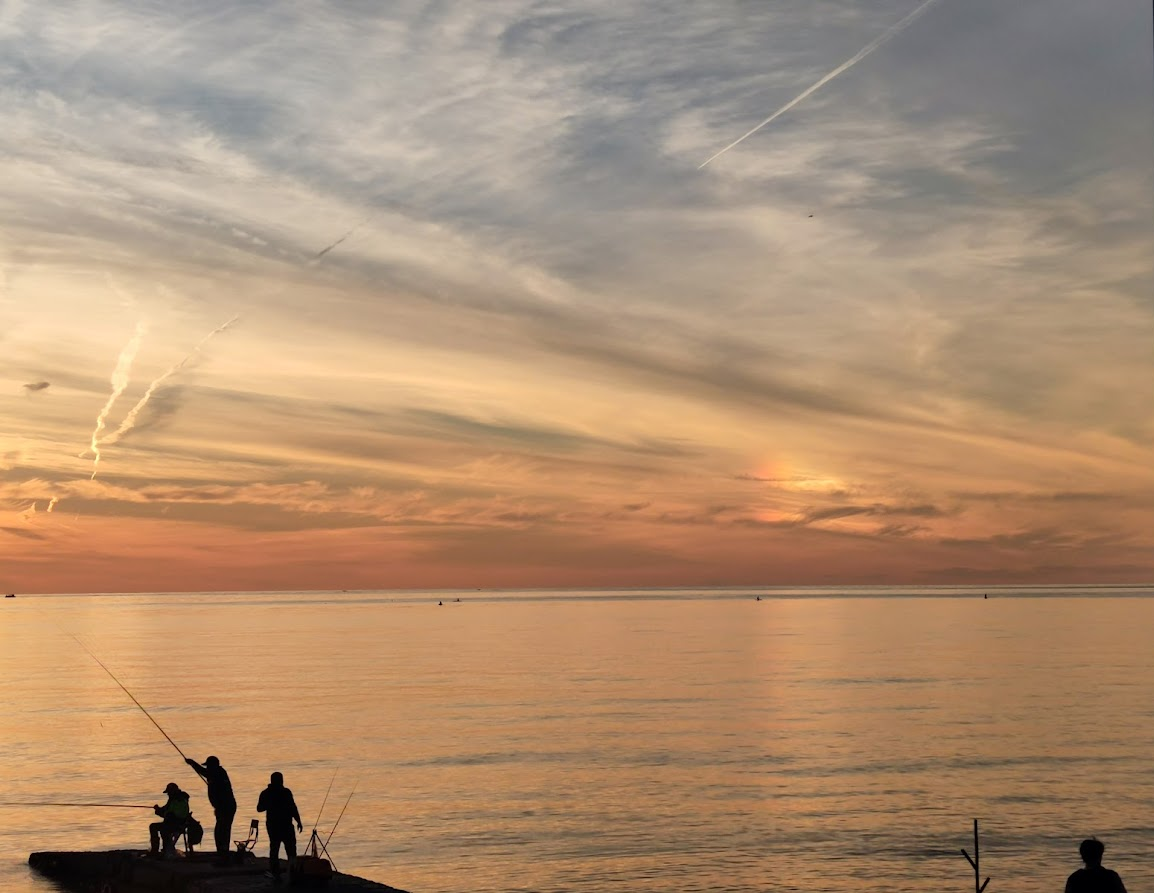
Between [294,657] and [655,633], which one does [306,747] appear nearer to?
[294,657]

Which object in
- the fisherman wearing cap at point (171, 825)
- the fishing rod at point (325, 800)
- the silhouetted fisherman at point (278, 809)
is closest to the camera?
the silhouetted fisherman at point (278, 809)

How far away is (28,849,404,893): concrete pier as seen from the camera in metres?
27.7

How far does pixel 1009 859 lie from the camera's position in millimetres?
35750

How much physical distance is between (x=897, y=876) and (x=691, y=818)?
912 cm

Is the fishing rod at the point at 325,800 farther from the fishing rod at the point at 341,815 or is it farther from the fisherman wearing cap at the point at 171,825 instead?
the fisherman wearing cap at the point at 171,825

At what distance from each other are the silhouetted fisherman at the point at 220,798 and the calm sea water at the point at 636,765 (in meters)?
5.63

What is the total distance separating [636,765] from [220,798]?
2532 centimetres

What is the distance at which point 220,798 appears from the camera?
96.7ft

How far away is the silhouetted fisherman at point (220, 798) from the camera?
95.4 feet

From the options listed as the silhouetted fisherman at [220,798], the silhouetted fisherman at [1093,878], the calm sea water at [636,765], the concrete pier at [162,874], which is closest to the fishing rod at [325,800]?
the calm sea water at [636,765]

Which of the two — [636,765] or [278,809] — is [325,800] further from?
[278,809]

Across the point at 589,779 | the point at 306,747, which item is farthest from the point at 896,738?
the point at 306,747

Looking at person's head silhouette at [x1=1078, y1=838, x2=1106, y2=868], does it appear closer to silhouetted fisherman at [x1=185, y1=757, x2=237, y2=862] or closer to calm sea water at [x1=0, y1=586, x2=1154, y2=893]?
calm sea water at [x1=0, y1=586, x2=1154, y2=893]

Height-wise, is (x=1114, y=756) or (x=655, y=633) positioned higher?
(x=655, y=633)
